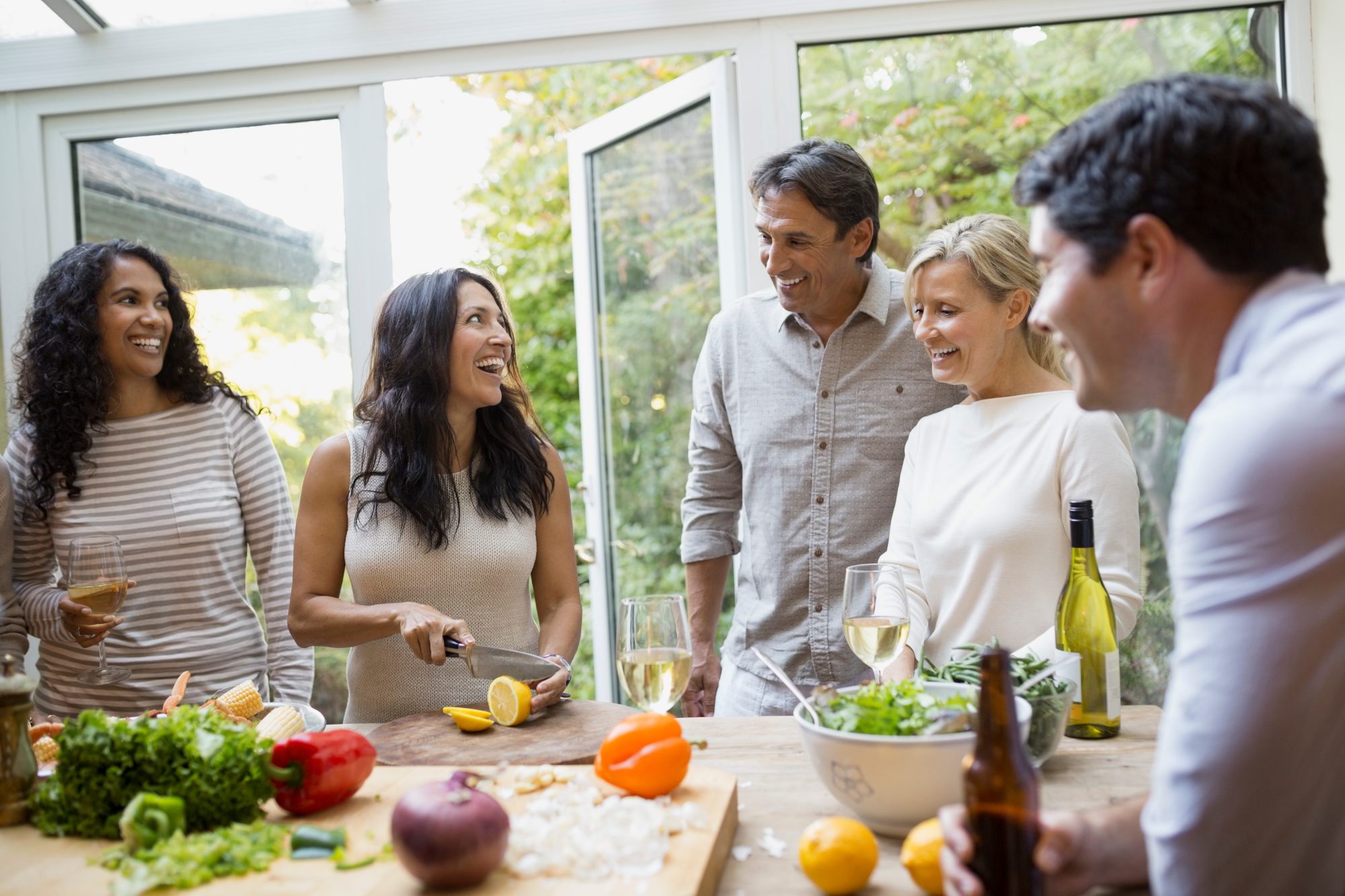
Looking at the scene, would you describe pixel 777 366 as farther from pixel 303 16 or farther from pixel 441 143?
pixel 441 143

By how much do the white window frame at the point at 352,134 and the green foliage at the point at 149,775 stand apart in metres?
1.93

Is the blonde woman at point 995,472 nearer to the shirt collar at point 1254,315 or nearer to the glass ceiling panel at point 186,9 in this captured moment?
the shirt collar at point 1254,315

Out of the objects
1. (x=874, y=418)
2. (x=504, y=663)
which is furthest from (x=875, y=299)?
(x=504, y=663)

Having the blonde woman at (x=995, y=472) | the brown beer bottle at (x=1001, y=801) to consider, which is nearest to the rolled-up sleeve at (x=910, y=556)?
the blonde woman at (x=995, y=472)

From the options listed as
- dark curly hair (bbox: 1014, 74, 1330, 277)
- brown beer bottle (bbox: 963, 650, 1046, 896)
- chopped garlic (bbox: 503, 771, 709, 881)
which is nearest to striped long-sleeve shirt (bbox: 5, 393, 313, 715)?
chopped garlic (bbox: 503, 771, 709, 881)

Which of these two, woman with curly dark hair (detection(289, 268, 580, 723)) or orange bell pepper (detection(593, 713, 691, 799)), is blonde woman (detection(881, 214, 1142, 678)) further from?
woman with curly dark hair (detection(289, 268, 580, 723))

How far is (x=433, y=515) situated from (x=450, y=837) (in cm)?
113

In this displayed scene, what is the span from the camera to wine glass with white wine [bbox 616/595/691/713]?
1372 mm

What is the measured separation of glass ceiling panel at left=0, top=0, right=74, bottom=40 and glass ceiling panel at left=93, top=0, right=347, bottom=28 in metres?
0.14

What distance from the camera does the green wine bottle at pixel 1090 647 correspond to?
1.46 meters

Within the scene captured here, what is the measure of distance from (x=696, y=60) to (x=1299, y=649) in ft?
15.8

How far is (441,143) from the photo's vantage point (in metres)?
5.86

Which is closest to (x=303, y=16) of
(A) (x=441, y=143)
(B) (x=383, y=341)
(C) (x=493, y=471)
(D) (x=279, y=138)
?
(D) (x=279, y=138)

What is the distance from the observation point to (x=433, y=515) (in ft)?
6.75
